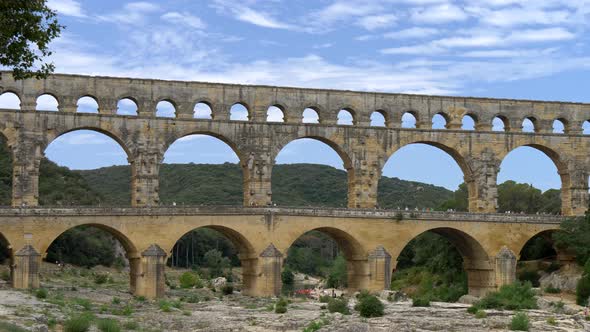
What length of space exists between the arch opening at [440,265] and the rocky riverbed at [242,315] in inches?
281

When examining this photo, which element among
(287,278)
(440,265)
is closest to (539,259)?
(440,265)

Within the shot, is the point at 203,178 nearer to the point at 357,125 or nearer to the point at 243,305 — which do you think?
the point at 357,125

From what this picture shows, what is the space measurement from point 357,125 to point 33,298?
21167mm

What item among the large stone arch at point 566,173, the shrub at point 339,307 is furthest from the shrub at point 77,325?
the large stone arch at point 566,173

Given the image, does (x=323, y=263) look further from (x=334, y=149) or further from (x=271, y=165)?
(x=271, y=165)

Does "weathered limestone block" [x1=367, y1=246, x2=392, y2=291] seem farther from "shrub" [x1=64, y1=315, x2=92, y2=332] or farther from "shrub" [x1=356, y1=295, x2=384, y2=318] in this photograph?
"shrub" [x1=64, y1=315, x2=92, y2=332]

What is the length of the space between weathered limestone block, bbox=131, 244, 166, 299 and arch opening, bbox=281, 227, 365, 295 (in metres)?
8.47

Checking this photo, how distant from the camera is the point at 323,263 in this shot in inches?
3526

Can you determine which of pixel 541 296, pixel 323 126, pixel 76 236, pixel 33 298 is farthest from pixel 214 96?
pixel 76 236

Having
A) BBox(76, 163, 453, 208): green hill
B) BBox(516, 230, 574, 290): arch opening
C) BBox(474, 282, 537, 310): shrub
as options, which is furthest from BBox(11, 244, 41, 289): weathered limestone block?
BBox(76, 163, 453, 208): green hill

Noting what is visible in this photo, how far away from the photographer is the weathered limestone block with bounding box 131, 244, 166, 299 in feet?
148

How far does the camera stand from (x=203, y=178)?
108 m

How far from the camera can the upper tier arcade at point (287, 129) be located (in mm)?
46875

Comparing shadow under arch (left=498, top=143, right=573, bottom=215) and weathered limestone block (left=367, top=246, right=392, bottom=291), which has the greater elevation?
shadow under arch (left=498, top=143, right=573, bottom=215)
